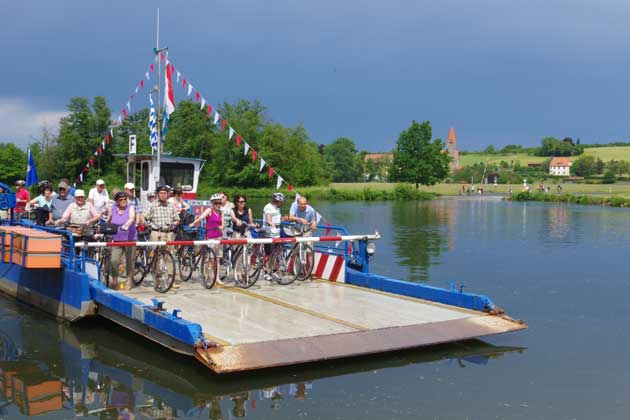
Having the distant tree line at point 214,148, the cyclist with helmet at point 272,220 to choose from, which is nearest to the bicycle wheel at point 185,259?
the cyclist with helmet at point 272,220

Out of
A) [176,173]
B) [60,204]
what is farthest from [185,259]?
[176,173]

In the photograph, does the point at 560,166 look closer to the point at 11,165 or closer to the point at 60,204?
the point at 11,165

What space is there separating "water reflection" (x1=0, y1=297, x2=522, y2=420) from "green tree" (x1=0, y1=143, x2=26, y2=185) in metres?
84.4

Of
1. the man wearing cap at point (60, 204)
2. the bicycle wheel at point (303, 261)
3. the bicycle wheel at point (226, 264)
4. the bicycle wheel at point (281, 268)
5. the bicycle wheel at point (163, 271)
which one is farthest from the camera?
the man wearing cap at point (60, 204)

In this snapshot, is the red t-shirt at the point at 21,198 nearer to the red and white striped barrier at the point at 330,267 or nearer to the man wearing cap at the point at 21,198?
the man wearing cap at the point at 21,198

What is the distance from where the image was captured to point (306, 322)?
964 cm

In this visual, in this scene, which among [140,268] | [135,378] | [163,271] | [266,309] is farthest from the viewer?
[140,268]

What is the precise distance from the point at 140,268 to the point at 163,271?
61 cm

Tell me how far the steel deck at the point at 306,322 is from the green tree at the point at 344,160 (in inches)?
6038

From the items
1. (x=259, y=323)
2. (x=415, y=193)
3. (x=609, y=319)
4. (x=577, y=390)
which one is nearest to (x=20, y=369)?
(x=259, y=323)

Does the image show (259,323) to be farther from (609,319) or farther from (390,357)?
(609,319)

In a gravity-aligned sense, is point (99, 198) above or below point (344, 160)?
below

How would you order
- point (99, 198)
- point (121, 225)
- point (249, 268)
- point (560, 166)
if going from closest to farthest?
point (121, 225) → point (249, 268) → point (99, 198) → point (560, 166)

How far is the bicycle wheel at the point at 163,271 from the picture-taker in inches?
451
